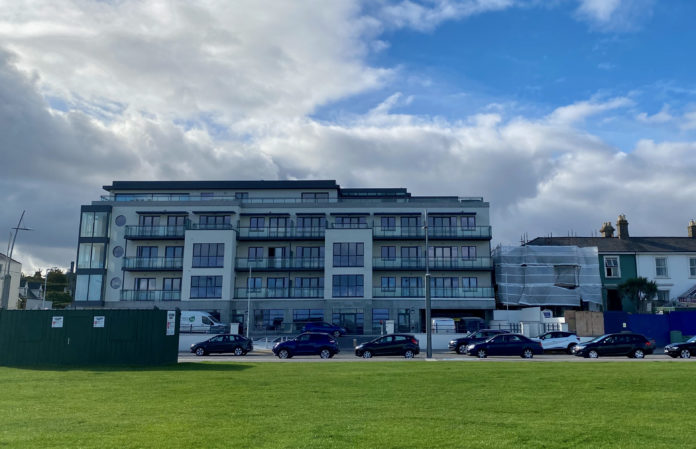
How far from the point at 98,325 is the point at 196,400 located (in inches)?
517

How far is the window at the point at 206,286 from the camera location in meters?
55.9

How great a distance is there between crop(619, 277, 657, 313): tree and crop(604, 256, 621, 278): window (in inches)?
165

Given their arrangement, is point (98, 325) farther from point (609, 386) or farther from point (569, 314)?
point (569, 314)

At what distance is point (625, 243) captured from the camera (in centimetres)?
5897

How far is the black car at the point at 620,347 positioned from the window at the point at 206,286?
34230 mm

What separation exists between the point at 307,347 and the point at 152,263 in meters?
30.1

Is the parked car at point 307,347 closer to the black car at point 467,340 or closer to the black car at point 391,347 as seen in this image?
the black car at point 391,347

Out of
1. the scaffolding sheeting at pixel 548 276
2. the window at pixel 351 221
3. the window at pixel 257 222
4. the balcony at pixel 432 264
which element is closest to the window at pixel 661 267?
the scaffolding sheeting at pixel 548 276

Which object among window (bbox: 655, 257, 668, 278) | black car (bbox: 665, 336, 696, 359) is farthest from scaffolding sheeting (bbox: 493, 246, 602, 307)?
black car (bbox: 665, 336, 696, 359)

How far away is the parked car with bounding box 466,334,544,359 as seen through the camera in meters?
32.6

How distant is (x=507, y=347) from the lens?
107ft

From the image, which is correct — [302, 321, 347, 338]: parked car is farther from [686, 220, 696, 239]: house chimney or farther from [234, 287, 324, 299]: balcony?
[686, 220, 696, 239]: house chimney

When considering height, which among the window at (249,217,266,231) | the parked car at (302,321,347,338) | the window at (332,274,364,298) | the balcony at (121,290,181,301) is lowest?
the parked car at (302,321,347,338)

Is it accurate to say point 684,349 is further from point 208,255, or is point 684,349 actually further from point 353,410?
point 208,255
